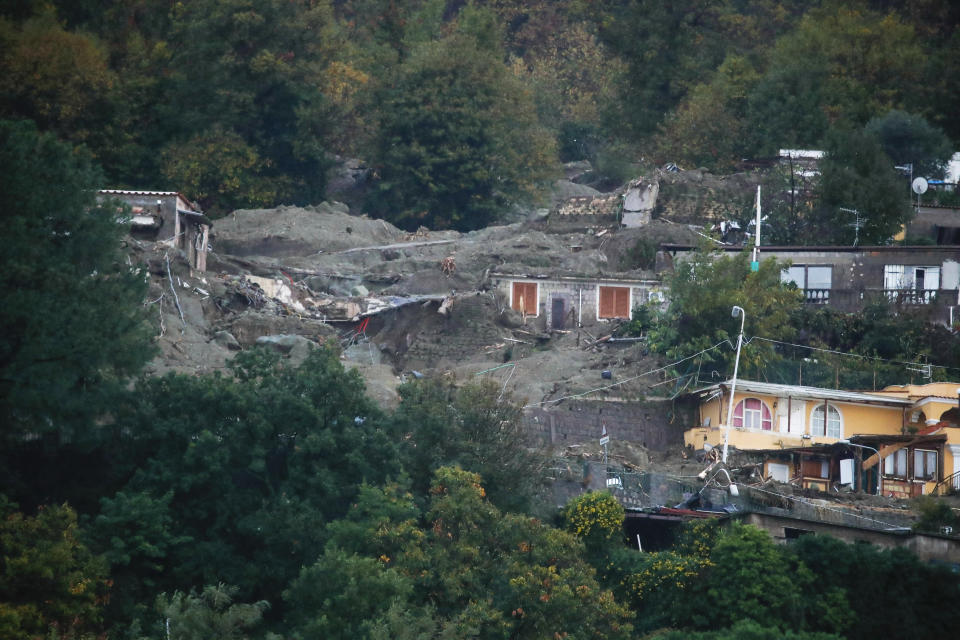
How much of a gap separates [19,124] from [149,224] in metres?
9.23

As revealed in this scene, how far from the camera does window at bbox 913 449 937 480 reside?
4059cm

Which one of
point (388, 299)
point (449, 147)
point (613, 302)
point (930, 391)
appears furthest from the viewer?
point (449, 147)

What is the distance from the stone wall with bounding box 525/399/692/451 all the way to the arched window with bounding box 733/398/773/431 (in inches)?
55.8

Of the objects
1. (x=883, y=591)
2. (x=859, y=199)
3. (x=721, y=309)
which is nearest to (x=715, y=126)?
(x=859, y=199)

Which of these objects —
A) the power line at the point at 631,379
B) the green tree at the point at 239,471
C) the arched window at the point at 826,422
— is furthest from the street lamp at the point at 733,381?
the green tree at the point at 239,471

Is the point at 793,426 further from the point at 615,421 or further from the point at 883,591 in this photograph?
the point at 883,591

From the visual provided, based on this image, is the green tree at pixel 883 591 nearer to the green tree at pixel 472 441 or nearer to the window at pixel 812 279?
the green tree at pixel 472 441

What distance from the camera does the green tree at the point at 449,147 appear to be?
5947 cm

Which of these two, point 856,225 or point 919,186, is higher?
point 919,186

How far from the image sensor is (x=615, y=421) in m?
43.6

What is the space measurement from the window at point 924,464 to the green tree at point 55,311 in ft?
59.6

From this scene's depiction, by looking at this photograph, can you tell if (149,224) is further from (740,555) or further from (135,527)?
(740,555)

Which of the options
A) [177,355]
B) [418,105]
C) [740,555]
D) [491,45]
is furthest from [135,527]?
[491,45]

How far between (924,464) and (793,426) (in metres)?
3.96
